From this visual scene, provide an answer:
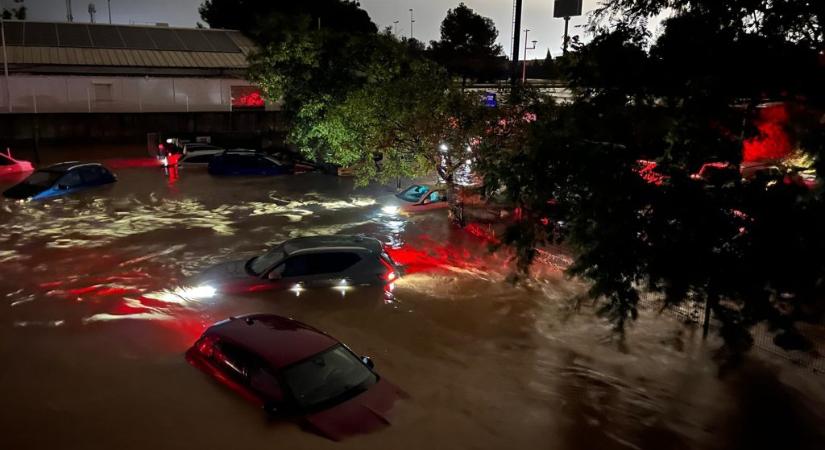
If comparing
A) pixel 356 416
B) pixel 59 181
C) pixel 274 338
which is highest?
pixel 274 338

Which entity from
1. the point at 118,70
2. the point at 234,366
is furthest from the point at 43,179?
the point at 234,366

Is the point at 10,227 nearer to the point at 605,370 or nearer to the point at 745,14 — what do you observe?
the point at 605,370

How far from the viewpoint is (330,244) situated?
1304cm

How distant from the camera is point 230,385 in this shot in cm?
808

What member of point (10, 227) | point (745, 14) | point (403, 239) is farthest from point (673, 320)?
point (10, 227)

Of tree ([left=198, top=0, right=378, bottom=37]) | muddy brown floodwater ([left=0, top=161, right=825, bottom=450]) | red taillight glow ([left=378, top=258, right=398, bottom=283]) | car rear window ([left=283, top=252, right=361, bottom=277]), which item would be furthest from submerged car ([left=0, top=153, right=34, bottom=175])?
tree ([left=198, top=0, right=378, bottom=37])

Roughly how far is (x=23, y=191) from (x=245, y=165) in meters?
9.36

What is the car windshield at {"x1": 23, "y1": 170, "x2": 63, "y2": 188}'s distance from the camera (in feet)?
70.6

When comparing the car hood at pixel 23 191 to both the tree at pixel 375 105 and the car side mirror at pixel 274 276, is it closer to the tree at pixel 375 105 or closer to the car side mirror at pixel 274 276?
the tree at pixel 375 105

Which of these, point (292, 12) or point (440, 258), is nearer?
point (440, 258)

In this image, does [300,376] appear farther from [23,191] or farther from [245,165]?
[245,165]

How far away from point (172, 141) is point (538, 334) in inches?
1021

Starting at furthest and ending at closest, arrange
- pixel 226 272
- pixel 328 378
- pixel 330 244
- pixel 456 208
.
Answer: pixel 456 208, pixel 330 244, pixel 226 272, pixel 328 378

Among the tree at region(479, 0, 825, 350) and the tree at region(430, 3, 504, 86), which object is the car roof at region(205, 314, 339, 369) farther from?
the tree at region(430, 3, 504, 86)
